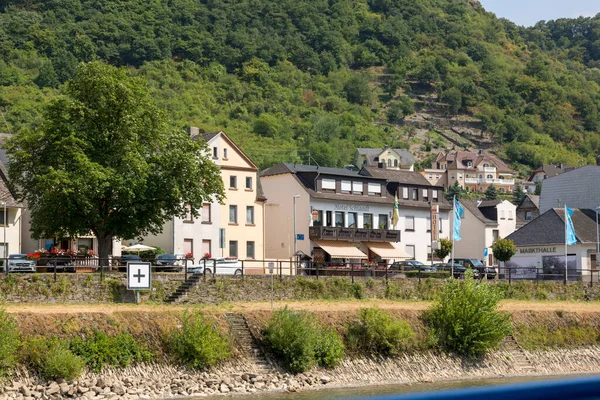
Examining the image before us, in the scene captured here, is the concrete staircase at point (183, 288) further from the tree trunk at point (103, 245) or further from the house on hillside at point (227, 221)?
the house on hillside at point (227, 221)

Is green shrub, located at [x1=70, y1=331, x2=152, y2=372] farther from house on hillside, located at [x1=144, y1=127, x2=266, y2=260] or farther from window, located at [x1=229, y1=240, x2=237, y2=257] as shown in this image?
window, located at [x1=229, y1=240, x2=237, y2=257]

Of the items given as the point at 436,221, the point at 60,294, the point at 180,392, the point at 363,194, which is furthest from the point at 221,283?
the point at 436,221

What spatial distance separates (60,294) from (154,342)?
250 inches

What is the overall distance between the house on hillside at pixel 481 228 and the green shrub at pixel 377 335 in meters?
50.1

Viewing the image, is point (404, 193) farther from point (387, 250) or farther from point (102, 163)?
point (102, 163)

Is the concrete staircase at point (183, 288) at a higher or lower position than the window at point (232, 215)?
lower

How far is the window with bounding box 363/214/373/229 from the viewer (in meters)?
78.8

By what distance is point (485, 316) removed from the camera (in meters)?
46.2

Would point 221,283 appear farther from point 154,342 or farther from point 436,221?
point 436,221

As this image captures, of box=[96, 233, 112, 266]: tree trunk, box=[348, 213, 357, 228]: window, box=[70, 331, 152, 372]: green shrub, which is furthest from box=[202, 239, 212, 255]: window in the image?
box=[70, 331, 152, 372]: green shrub

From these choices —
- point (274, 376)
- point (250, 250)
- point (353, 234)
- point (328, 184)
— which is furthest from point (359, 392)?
point (328, 184)

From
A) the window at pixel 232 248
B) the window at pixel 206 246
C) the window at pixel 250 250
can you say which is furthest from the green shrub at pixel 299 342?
the window at pixel 250 250

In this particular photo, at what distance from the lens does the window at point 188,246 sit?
6912 centimetres

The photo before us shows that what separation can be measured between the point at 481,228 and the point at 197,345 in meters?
60.2
